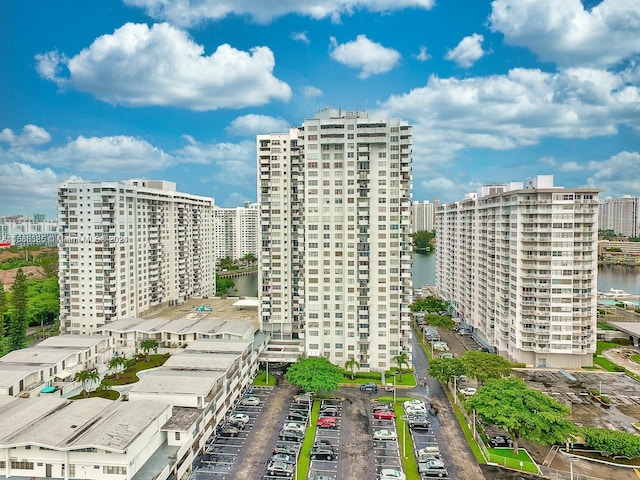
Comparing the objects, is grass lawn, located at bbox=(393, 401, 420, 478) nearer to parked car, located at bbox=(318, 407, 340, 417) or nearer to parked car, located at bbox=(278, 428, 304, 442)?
parked car, located at bbox=(318, 407, 340, 417)

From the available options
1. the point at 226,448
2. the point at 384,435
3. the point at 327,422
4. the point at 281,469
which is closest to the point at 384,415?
the point at 384,435

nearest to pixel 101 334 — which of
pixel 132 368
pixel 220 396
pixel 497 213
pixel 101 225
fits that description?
pixel 132 368

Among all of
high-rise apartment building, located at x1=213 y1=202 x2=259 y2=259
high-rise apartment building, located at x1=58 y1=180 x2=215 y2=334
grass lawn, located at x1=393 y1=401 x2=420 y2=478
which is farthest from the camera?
high-rise apartment building, located at x1=213 y1=202 x2=259 y2=259

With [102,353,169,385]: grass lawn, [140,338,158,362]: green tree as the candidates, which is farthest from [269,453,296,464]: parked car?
[140,338,158,362]: green tree

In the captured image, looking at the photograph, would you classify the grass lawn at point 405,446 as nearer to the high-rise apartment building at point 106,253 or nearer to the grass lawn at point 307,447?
the grass lawn at point 307,447

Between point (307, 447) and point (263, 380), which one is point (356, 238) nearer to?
point (263, 380)

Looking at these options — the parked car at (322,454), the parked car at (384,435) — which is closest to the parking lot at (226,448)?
the parked car at (322,454)

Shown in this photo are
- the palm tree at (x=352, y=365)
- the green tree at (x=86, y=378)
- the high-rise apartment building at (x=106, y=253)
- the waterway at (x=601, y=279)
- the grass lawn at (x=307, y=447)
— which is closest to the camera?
the grass lawn at (x=307, y=447)
